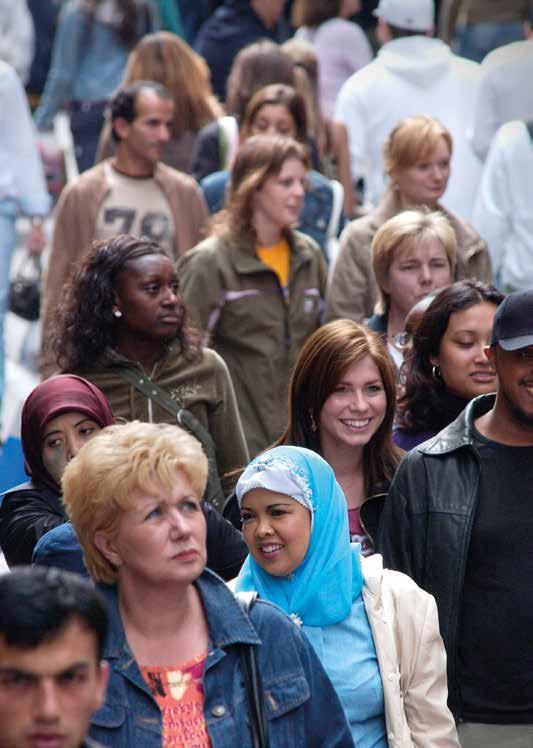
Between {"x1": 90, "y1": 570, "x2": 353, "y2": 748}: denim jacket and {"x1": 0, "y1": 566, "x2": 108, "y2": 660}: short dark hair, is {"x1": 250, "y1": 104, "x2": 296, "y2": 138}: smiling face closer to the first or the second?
{"x1": 90, "y1": 570, "x2": 353, "y2": 748}: denim jacket

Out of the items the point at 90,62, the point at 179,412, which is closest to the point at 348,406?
the point at 179,412

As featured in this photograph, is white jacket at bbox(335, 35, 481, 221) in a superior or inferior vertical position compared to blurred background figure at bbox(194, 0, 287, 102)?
inferior

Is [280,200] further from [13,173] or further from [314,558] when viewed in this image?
[314,558]

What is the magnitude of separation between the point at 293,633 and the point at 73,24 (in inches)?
367

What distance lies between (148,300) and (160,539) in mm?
2843

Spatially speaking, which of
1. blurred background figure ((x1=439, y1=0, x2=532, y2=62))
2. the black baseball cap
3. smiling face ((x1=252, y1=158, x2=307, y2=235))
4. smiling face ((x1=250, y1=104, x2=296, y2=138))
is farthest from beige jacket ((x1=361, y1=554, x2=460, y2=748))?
blurred background figure ((x1=439, y1=0, x2=532, y2=62))

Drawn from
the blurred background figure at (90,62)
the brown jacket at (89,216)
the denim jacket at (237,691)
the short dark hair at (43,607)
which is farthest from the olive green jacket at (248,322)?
the short dark hair at (43,607)

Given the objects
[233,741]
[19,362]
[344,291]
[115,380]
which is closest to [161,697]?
[233,741]

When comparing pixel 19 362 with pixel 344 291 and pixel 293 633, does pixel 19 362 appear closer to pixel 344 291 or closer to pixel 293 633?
pixel 344 291

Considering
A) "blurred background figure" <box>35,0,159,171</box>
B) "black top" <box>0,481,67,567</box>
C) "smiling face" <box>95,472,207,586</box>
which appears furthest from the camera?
"blurred background figure" <box>35,0,159,171</box>

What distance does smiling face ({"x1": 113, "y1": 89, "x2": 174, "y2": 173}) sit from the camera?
33.2 feet

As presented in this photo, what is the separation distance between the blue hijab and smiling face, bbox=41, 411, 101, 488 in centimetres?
104

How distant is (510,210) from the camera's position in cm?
1036

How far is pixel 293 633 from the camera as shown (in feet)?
14.9
